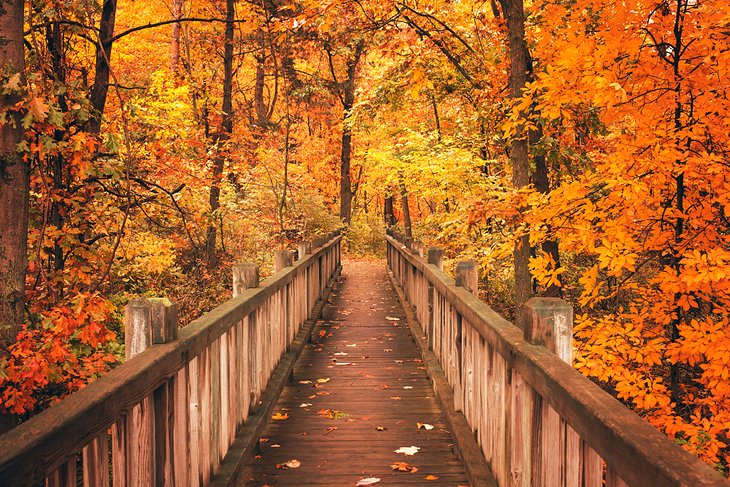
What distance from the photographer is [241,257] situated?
1847 centimetres

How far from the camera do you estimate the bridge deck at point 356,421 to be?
4.23 metres

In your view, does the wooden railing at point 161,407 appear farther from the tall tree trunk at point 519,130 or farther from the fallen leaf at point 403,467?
the tall tree trunk at point 519,130

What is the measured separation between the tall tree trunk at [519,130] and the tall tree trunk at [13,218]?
216 inches

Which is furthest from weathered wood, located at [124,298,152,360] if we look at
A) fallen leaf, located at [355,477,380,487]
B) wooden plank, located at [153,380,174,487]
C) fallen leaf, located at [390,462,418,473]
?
fallen leaf, located at [390,462,418,473]

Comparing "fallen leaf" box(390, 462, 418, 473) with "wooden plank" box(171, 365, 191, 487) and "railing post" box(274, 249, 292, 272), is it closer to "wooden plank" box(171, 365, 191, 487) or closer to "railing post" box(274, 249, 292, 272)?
"wooden plank" box(171, 365, 191, 487)

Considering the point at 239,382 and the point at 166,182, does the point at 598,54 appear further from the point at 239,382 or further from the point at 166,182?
the point at 166,182

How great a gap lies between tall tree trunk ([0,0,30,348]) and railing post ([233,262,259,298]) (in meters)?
2.12

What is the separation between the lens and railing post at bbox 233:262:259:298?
15.4 feet

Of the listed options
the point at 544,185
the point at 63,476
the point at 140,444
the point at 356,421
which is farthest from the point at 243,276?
the point at 544,185

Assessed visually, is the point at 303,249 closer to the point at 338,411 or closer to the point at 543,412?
the point at 338,411

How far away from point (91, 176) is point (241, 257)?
39.7 ft

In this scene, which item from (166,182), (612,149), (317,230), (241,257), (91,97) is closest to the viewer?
(91,97)

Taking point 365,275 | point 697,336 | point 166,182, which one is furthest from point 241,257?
point 697,336

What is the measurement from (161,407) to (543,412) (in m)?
1.67
